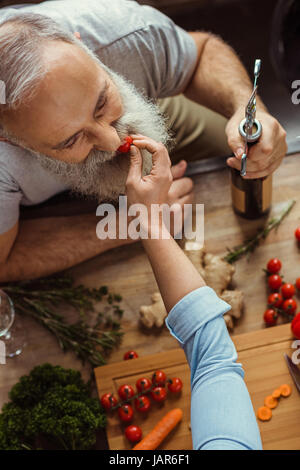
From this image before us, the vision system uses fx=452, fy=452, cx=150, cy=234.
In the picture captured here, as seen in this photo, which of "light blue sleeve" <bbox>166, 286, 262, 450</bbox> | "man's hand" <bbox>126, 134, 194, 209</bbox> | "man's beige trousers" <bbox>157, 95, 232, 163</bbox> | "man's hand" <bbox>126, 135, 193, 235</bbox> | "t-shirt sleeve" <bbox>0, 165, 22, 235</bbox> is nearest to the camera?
"light blue sleeve" <bbox>166, 286, 262, 450</bbox>

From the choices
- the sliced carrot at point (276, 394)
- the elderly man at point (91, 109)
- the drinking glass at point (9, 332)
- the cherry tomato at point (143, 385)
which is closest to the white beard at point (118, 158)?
the elderly man at point (91, 109)

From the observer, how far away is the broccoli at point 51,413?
98 cm

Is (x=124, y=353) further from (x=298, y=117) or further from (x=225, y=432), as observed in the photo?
(x=298, y=117)

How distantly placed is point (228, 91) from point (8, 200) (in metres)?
0.63

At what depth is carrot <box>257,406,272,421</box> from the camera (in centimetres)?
97

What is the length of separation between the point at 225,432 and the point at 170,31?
36.6 inches

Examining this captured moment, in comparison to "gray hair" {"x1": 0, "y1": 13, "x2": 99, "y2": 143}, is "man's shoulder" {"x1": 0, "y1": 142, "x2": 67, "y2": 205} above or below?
below

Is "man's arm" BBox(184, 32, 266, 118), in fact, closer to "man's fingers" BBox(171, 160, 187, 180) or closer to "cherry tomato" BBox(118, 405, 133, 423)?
"man's fingers" BBox(171, 160, 187, 180)

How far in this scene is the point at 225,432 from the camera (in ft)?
2.26

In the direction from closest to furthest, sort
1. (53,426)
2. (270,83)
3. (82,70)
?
1. (82,70)
2. (53,426)
3. (270,83)

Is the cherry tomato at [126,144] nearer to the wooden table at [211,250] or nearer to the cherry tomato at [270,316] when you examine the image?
the wooden table at [211,250]

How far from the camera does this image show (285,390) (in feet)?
3.26

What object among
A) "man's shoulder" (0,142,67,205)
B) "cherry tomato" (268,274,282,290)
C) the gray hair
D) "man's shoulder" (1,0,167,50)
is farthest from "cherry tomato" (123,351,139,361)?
"man's shoulder" (1,0,167,50)

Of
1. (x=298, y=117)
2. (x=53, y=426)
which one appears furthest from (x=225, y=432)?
(x=298, y=117)
